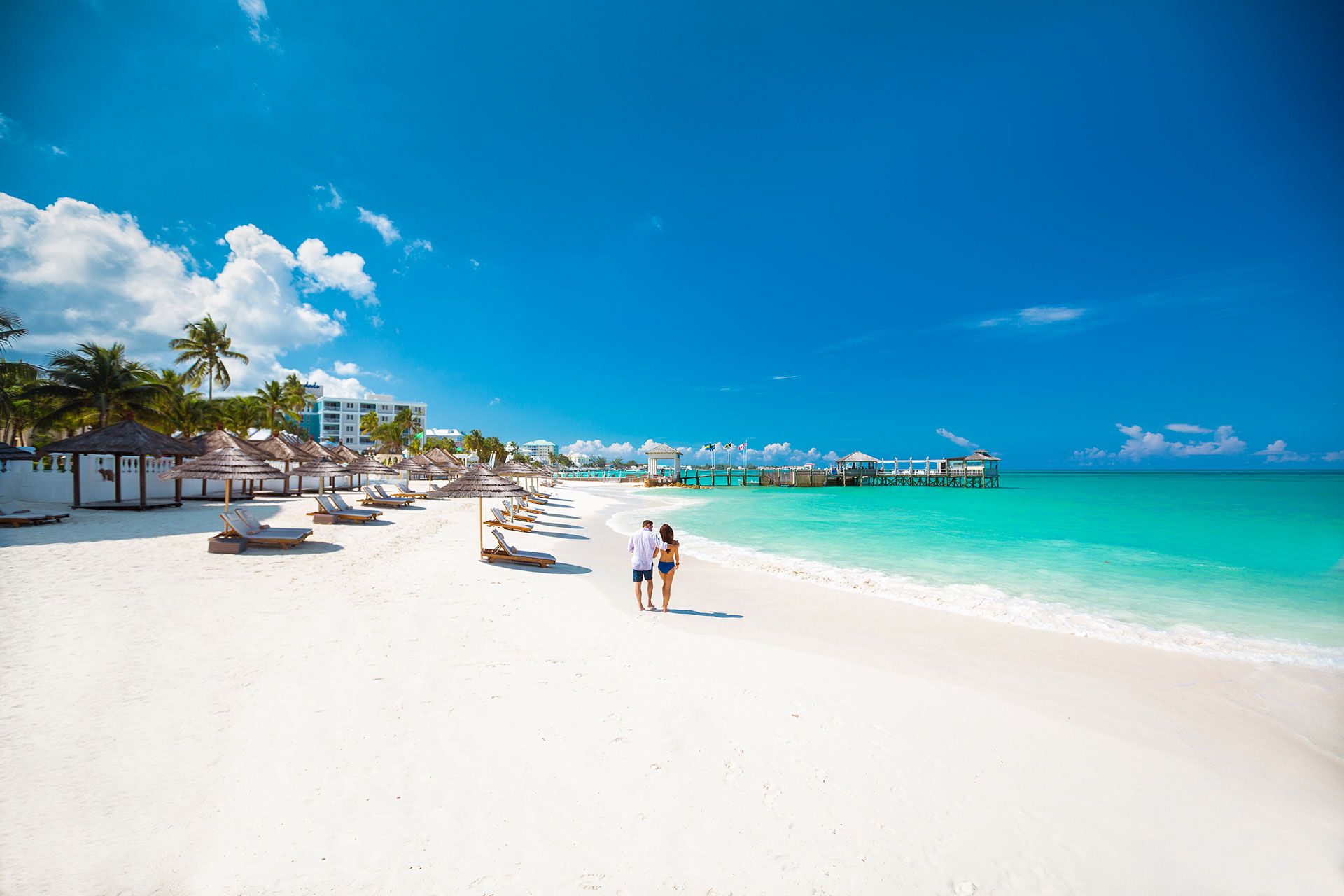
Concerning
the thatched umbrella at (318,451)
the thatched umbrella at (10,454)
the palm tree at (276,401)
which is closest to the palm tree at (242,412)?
the palm tree at (276,401)

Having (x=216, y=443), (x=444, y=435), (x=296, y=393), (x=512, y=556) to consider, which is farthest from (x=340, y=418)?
(x=512, y=556)

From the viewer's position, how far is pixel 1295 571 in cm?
1436

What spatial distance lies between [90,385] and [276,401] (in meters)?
22.0

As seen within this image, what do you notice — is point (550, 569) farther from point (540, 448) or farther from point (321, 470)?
point (540, 448)

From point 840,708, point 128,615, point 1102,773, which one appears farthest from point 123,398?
Result: point 1102,773

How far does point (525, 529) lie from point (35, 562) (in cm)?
1020

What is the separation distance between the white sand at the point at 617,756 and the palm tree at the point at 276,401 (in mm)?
41643

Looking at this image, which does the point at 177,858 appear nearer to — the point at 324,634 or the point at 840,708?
the point at 324,634

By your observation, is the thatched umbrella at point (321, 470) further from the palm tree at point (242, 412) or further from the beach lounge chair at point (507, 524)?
the palm tree at point (242, 412)

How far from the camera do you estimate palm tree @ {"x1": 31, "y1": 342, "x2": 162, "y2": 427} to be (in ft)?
68.2

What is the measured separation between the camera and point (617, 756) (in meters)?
3.92

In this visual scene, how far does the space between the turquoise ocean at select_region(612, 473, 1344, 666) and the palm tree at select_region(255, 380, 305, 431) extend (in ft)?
115

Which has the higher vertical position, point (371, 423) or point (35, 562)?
point (371, 423)

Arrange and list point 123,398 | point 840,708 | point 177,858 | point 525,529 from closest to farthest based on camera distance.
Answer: point 177,858 → point 840,708 → point 525,529 → point 123,398
